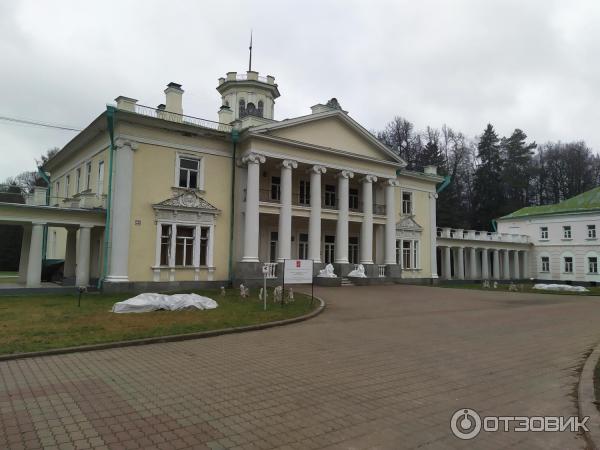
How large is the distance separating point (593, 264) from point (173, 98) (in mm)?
44997

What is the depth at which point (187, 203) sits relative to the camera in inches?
944

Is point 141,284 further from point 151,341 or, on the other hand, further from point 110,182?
point 151,341

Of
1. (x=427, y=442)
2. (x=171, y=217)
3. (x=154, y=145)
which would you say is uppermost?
(x=154, y=145)

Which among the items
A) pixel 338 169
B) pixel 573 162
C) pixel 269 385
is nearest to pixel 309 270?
pixel 269 385

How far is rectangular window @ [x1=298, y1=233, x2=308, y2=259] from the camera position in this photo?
31000mm

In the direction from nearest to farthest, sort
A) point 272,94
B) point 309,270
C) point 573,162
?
point 309,270 → point 272,94 → point 573,162

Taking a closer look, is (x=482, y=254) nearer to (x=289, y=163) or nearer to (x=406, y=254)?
(x=406, y=254)

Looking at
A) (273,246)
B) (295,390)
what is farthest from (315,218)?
(295,390)

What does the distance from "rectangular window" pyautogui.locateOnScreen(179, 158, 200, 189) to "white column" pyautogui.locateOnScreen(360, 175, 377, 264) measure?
38.7 feet

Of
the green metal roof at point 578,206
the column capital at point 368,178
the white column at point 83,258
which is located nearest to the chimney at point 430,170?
the column capital at point 368,178

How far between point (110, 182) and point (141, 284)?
5.40 metres

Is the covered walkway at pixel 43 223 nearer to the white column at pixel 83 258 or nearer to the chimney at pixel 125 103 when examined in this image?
the white column at pixel 83 258

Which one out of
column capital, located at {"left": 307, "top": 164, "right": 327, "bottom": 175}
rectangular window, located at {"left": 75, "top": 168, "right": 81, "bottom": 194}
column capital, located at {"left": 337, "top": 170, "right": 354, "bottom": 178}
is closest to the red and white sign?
column capital, located at {"left": 307, "top": 164, "right": 327, "bottom": 175}

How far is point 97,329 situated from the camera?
34.5ft
